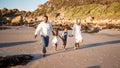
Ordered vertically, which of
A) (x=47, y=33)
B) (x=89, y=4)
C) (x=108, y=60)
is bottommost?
(x=108, y=60)

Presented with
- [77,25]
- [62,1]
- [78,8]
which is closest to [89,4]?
[78,8]

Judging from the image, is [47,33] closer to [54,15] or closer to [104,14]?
[104,14]

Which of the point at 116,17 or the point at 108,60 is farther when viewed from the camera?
the point at 116,17

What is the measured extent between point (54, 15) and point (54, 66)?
6500cm

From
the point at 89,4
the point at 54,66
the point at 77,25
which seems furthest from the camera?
the point at 89,4

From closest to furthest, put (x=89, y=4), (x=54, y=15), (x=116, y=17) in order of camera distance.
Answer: (x=116, y=17) → (x=89, y=4) → (x=54, y=15)

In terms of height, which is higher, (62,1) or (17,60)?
(62,1)

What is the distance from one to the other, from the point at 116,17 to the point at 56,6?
1900 inches

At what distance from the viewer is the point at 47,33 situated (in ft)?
35.2

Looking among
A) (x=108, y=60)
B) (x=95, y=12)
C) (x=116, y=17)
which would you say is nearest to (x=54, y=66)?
(x=108, y=60)

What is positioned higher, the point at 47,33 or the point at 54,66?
the point at 47,33

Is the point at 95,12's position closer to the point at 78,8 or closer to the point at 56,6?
the point at 78,8

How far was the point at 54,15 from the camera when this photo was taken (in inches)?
2879

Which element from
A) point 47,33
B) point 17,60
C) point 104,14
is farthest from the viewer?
point 104,14
